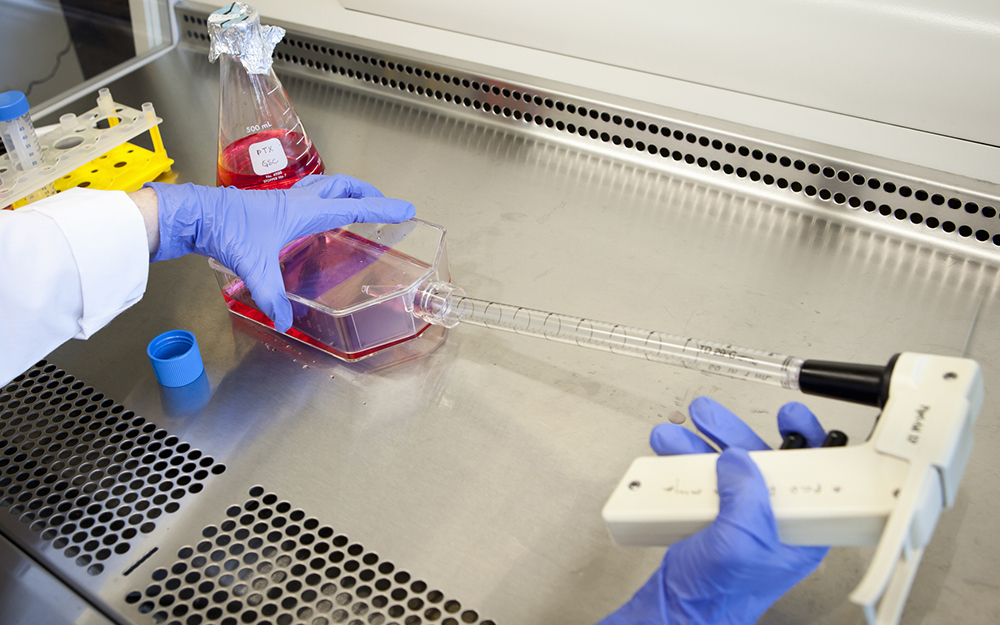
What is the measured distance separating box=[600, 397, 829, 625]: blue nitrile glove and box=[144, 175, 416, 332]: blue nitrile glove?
629 millimetres

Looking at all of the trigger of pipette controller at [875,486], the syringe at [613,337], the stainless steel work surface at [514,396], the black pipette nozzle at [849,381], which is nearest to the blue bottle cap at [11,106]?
the stainless steel work surface at [514,396]

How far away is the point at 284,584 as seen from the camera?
0.83 meters

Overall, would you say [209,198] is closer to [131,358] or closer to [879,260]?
[131,358]

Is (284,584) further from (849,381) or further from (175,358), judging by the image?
(849,381)

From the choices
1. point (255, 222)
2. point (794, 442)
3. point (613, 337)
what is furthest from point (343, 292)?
point (794, 442)

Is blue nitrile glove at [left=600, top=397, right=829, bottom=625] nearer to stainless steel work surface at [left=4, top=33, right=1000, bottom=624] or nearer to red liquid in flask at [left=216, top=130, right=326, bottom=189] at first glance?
stainless steel work surface at [left=4, top=33, right=1000, bottom=624]

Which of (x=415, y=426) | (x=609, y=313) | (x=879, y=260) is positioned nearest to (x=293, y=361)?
(x=415, y=426)

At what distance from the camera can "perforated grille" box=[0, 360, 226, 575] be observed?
0.90 metres

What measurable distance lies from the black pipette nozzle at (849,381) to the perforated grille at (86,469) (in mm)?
733

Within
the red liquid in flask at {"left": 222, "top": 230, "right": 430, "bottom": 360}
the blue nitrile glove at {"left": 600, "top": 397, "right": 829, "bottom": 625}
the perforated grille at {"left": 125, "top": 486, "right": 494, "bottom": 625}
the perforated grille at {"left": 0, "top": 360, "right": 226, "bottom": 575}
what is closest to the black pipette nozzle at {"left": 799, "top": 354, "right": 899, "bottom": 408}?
the blue nitrile glove at {"left": 600, "top": 397, "right": 829, "bottom": 625}

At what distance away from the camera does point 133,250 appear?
1.04 metres

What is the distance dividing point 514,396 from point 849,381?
44 centimetres

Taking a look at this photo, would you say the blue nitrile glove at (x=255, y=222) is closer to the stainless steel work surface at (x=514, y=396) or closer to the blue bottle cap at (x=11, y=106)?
the stainless steel work surface at (x=514, y=396)

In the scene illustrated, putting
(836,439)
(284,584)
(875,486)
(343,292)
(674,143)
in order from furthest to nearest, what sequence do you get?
(674,143), (343,292), (284,584), (836,439), (875,486)
